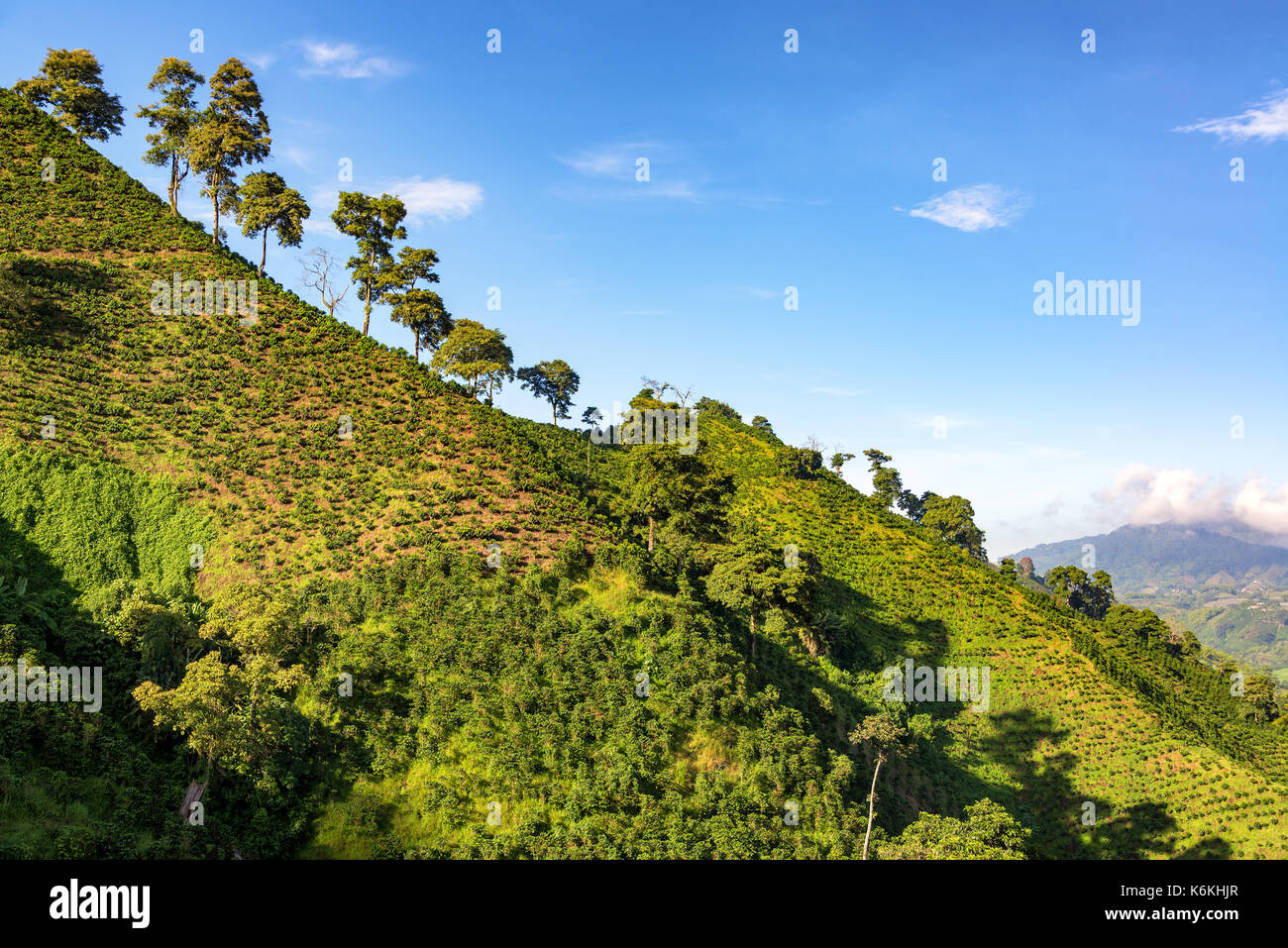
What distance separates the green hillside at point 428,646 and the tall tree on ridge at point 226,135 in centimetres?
510

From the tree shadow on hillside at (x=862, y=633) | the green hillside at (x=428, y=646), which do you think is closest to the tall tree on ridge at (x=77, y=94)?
the green hillside at (x=428, y=646)

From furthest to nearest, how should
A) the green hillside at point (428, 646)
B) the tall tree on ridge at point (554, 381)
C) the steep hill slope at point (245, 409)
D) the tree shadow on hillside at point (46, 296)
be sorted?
the tall tree on ridge at point (554, 381) < the tree shadow on hillside at point (46, 296) < the steep hill slope at point (245, 409) < the green hillside at point (428, 646)

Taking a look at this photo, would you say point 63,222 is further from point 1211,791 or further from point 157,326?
point 1211,791

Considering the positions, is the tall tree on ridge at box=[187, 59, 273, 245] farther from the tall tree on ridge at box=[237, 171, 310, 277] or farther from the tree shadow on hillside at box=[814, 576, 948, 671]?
the tree shadow on hillside at box=[814, 576, 948, 671]

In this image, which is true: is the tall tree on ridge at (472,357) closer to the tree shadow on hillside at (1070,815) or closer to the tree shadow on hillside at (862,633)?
the tree shadow on hillside at (862,633)

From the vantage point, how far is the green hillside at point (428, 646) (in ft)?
82.0

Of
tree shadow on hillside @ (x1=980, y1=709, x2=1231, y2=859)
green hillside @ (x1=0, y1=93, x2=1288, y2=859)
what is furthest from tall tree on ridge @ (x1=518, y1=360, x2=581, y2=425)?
tree shadow on hillside @ (x1=980, y1=709, x2=1231, y2=859)

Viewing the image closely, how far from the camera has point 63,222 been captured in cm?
5928

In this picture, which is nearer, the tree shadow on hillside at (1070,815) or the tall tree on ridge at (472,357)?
the tree shadow on hillside at (1070,815)

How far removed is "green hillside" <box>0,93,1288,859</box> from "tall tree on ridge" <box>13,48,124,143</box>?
7.90 feet

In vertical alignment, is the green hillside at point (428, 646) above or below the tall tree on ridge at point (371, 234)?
below
